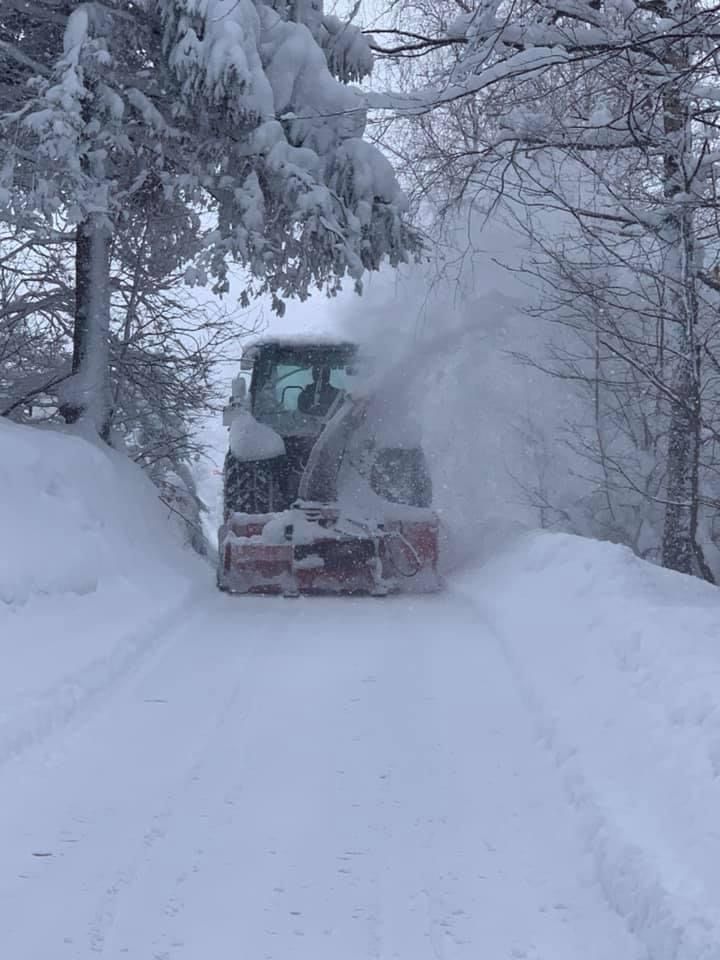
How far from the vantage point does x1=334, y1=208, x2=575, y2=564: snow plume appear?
11992 mm

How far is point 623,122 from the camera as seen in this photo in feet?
25.4

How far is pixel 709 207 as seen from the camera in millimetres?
7238

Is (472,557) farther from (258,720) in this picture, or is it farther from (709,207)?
(258,720)

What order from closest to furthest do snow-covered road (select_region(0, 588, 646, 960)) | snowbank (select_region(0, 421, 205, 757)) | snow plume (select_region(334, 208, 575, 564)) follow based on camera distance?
snow-covered road (select_region(0, 588, 646, 960)) < snowbank (select_region(0, 421, 205, 757)) < snow plume (select_region(334, 208, 575, 564))

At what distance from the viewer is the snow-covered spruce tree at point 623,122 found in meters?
6.61

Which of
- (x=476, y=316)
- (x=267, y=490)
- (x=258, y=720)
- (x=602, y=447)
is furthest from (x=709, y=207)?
(x=267, y=490)

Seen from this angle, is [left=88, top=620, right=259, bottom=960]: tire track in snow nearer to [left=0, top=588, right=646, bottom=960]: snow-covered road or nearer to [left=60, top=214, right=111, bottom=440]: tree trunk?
[left=0, top=588, right=646, bottom=960]: snow-covered road

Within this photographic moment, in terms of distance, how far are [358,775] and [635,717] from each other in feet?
4.27

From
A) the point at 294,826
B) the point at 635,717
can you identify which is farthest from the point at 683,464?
the point at 294,826

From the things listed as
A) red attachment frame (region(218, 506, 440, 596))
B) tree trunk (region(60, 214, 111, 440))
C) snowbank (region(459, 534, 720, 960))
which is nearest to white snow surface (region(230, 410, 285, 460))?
red attachment frame (region(218, 506, 440, 596))

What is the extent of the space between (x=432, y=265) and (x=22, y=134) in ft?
15.0

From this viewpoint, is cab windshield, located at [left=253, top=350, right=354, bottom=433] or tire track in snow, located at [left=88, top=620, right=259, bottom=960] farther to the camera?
cab windshield, located at [left=253, top=350, right=354, bottom=433]

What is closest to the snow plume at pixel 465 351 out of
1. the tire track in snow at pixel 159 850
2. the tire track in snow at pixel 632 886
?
the tire track in snow at pixel 159 850

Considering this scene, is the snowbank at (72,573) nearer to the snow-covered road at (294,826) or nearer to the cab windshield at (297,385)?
the snow-covered road at (294,826)
